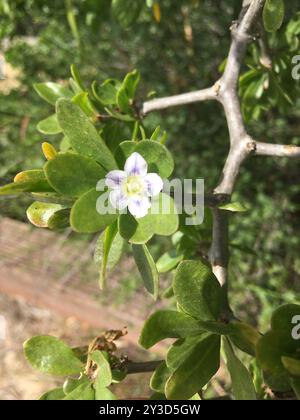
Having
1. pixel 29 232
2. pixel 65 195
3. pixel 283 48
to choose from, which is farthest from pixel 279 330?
pixel 29 232

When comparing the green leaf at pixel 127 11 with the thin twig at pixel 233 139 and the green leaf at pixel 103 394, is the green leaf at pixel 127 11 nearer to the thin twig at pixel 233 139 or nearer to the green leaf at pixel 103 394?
the thin twig at pixel 233 139

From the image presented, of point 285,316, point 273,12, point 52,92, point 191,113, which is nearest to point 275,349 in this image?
point 285,316

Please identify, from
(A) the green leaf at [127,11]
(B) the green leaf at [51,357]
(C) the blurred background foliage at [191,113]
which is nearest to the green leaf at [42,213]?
(B) the green leaf at [51,357]

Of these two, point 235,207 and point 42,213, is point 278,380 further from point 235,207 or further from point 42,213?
point 42,213

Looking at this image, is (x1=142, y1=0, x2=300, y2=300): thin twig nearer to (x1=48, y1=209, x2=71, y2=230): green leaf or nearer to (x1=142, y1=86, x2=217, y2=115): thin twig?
(x1=142, y1=86, x2=217, y2=115): thin twig

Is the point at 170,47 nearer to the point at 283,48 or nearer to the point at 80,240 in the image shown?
the point at 80,240

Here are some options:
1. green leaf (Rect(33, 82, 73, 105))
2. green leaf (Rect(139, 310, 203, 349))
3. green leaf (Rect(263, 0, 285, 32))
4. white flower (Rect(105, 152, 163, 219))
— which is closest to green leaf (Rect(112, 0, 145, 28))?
green leaf (Rect(33, 82, 73, 105))
